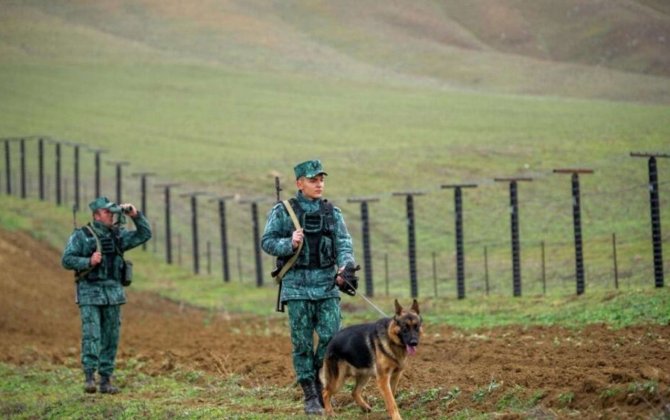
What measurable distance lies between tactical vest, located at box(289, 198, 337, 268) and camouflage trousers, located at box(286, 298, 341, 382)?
0.41 m

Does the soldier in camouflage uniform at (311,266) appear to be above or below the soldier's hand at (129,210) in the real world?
below

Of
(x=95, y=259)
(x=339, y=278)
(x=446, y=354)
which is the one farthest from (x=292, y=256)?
(x=446, y=354)

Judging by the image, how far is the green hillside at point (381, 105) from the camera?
46.8 metres

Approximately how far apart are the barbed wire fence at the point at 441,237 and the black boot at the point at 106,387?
11.2m

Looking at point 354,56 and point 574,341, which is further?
point 354,56

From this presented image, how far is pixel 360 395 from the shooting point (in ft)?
44.1

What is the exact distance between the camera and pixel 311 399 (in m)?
13.6

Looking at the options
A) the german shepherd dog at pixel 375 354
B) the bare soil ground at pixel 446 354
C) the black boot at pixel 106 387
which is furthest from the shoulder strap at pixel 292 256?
the black boot at pixel 106 387

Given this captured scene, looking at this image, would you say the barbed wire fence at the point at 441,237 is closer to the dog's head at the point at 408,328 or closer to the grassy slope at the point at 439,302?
the grassy slope at the point at 439,302

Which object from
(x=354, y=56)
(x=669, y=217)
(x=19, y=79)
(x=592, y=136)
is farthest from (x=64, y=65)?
(x=669, y=217)

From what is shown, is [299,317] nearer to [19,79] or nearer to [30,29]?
[19,79]

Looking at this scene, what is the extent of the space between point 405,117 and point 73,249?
211ft

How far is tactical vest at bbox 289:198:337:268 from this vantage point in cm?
1364

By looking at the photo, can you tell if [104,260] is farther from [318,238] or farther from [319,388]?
[319,388]
